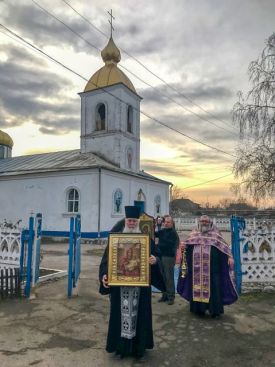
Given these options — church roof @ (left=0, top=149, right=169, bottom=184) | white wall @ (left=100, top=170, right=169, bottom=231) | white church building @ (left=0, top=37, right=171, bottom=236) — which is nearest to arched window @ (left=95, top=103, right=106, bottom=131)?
white church building @ (left=0, top=37, right=171, bottom=236)

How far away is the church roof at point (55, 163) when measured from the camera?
66.7 ft

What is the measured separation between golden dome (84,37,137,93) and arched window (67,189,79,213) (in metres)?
7.48

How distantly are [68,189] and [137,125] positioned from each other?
302 inches

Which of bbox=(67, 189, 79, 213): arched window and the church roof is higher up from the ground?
the church roof

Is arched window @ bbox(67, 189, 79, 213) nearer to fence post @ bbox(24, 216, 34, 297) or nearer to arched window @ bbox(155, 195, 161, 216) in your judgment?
arched window @ bbox(155, 195, 161, 216)

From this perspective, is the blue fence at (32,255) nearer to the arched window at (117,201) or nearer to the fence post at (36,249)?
the fence post at (36,249)

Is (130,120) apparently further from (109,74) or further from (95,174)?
(95,174)

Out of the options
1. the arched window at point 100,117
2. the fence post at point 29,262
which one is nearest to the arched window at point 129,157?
the arched window at point 100,117

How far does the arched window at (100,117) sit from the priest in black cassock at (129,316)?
19.9 metres

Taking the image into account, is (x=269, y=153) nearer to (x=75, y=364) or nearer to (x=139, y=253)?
(x=139, y=253)

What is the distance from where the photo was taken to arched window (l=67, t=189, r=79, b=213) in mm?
20109

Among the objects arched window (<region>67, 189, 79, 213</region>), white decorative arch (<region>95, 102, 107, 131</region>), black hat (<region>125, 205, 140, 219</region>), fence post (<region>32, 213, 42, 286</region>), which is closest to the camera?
black hat (<region>125, 205, 140, 219</region>)

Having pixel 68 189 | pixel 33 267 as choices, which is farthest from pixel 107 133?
pixel 33 267

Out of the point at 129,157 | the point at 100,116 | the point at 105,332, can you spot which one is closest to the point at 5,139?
the point at 100,116
